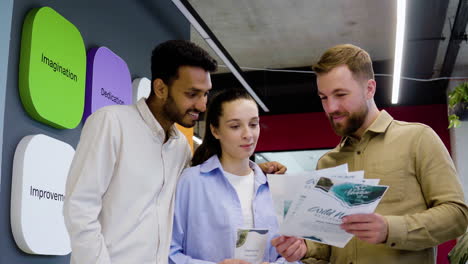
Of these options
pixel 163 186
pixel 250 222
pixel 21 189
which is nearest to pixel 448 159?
pixel 250 222

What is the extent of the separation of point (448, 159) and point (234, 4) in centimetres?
523

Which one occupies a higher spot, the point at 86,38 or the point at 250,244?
the point at 86,38

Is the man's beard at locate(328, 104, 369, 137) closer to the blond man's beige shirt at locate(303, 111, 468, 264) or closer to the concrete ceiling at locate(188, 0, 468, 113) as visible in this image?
the blond man's beige shirt at locate(303, 111, 468, 264)

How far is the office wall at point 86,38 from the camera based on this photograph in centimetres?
290

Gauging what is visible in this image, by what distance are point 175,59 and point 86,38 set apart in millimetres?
1464

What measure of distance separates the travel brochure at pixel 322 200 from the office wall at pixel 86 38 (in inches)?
59.2

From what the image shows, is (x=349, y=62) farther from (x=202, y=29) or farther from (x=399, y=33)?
(x=399, y=33)

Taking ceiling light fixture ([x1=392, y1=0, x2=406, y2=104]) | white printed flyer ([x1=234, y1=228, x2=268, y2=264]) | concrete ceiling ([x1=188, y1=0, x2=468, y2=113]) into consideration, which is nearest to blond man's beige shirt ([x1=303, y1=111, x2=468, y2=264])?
white printed flyer ([x1=234, y1=228, x2=268, y2=264])

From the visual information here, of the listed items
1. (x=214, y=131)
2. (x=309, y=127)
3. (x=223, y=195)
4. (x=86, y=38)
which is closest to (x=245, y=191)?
(x=223, y=195)

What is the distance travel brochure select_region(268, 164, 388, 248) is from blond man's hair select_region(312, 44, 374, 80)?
562mm

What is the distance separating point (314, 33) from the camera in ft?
25.5

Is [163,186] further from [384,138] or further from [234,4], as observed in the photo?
[234,4]

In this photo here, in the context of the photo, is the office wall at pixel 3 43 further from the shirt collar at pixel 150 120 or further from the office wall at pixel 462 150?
the office wall at pixel 462 150

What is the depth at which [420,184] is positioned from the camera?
194 cm
